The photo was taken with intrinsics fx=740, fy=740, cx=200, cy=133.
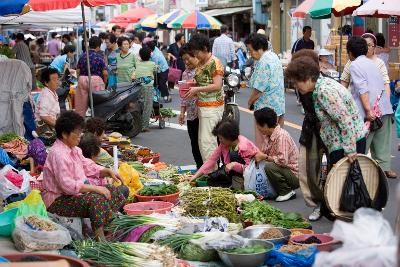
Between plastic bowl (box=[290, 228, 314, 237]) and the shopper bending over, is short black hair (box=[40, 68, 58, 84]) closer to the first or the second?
the shopper bending over

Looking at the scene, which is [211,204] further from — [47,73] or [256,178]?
[47,73]

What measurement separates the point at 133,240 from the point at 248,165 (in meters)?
2.56

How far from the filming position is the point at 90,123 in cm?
952

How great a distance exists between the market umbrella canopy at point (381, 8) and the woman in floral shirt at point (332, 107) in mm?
6110

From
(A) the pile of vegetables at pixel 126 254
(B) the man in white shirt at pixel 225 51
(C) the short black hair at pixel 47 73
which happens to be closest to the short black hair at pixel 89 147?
(A) the pile of vegetables at pixel 126 254

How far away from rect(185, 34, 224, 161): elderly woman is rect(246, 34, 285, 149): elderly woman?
482 millimetres

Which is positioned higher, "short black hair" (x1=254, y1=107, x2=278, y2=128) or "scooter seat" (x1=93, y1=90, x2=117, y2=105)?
"short black hair" (x1=254, y1=107, x2=278, y2=128)

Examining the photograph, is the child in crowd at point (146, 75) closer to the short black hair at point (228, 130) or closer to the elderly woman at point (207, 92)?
the elderly woman at point (207, 92)

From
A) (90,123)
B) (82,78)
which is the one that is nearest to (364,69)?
(90,123)

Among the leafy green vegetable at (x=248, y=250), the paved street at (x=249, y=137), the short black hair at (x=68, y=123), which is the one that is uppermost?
the short black hair at (x=68, y=123)

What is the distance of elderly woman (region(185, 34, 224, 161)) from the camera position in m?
10.0

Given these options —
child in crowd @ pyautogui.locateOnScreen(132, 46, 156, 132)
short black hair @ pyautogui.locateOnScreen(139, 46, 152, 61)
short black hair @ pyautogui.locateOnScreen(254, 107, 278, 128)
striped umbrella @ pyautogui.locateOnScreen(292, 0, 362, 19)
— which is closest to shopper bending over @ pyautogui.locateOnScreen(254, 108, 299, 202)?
short black hair @ pyautogui.locateOnScreen(254, 107, 278, 128)

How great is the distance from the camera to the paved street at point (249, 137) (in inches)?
344

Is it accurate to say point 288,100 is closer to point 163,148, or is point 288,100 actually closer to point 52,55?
point 163,148
